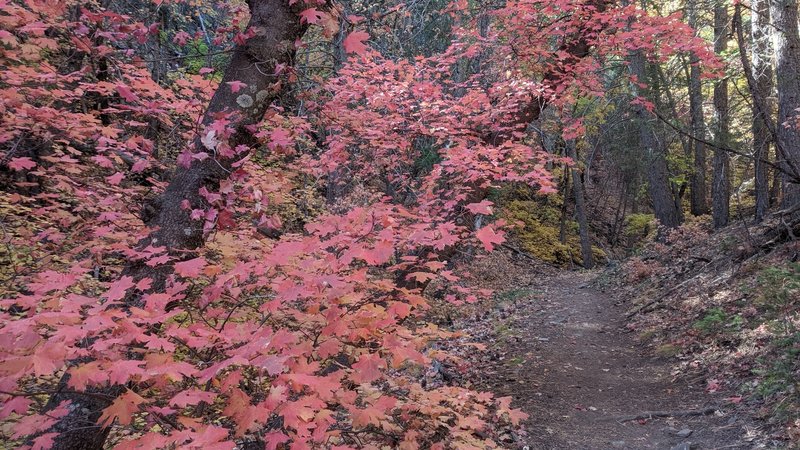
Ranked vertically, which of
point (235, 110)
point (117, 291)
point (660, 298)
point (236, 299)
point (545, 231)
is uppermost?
point (235, 110)

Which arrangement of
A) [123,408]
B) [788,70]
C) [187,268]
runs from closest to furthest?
[123,408] < [187,268] < [788,70]

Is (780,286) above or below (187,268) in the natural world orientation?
below

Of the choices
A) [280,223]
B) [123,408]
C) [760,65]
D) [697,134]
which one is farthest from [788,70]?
[123,408]

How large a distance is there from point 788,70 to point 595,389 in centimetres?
637

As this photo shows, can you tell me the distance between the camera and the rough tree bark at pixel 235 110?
3461mm

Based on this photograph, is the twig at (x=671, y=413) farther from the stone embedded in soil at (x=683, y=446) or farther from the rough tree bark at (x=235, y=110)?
the rough tree bark at (x=235, y=110)

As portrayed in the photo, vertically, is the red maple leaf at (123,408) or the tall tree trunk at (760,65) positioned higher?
A: the tall tree trunk at (760,65)

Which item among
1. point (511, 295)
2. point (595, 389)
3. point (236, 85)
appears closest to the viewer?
point (236, 85)

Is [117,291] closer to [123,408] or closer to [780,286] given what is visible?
[123,408]

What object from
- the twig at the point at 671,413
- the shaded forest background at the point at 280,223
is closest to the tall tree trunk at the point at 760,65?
the shaded forest background at the point at 280,223

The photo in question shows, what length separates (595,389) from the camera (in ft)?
21.5

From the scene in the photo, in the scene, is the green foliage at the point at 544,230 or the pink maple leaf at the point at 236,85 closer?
the pink maple leaf at the point at 236,85

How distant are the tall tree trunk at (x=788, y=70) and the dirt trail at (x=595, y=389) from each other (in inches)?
158

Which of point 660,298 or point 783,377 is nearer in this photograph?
point 783,377
